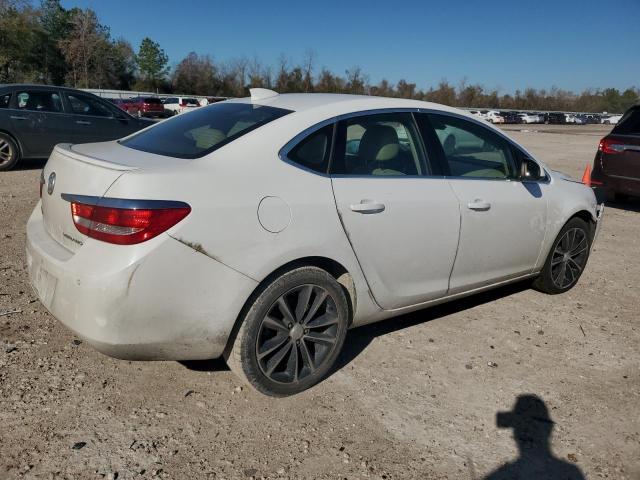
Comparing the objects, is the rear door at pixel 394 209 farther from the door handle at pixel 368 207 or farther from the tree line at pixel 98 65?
the tree line at pixel 98 65

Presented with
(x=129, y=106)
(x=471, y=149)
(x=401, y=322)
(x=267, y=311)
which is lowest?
(x=129, y=106)

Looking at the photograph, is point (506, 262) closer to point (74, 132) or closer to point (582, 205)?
point (582, 205)

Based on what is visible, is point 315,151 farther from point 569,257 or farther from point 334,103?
point 569,257

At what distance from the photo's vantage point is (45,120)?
9805 mm

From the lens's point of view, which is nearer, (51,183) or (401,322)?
(51,183)

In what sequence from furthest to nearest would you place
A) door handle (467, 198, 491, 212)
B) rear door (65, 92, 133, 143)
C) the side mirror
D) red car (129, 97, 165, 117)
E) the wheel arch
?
red car (129, 97, 165, 117)
rear door (65, 92, 133, 143)
the side mirror
door handle (467, 198, 491, 212)
the wheel arch

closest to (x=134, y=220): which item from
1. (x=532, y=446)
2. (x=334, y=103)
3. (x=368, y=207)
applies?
(x=368, y=207)

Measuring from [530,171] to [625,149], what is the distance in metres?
5.25

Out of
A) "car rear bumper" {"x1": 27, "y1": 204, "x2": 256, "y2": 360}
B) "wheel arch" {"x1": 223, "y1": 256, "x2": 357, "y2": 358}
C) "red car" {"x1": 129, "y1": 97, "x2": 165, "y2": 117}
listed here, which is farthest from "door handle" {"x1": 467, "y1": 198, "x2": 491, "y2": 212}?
"red car" {"x1": 129, "y1": 97, "x2": 165, "y2": 117}

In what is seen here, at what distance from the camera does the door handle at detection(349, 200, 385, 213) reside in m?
3.03

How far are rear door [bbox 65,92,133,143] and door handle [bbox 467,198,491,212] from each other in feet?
27.7

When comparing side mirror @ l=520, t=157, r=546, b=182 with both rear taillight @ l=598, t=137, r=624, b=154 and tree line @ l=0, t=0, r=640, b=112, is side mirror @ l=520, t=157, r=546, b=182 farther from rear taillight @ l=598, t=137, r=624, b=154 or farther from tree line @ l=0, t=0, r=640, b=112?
tree line @ l=0, t=0, r=640, b=112

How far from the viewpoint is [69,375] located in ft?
10.3

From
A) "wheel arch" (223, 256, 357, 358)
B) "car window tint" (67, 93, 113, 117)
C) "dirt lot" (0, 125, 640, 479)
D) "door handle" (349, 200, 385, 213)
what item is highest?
"door handle" (349, 200, 385, 213)
